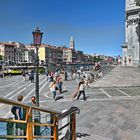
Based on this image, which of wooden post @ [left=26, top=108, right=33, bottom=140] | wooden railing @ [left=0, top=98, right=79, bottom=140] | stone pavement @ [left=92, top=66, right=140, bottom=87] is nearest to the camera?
wooden railing @ [left=0, top=98, right=79, bottom=140]

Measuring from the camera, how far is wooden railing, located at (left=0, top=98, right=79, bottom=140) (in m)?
4.36

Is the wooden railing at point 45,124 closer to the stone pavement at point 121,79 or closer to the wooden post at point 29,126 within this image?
the wooden post at point 29,126

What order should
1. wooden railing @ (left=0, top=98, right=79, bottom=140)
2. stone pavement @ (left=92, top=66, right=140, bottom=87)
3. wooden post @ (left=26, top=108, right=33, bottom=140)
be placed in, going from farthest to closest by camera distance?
stone pavement @ (left=92, top=66, right=140, bottom=87), wooden post @ (left=26, top=108, right=33, bottom=140), wooden railing @ (left=0, top=98, right=79, bottom=140)

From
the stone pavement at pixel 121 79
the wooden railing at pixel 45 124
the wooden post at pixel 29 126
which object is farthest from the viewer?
the stone pavement at pixel 121 79

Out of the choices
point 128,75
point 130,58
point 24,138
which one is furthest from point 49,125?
point 130,58

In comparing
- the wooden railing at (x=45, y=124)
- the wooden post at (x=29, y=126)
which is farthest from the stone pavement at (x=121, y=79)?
the wooden post at (x=29, y=126)

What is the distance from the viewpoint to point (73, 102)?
20.0 m

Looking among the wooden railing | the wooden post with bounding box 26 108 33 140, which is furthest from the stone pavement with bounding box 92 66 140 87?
the wooden post with bounding box 26 108 33 140

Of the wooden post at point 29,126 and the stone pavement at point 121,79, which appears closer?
the wooden post at point 29,126

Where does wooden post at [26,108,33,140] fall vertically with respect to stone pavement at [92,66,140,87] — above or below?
above

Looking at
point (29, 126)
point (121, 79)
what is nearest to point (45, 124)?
point (29, 126)

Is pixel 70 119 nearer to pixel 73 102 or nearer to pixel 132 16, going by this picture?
pixel 73 102

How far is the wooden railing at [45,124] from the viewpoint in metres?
4.36

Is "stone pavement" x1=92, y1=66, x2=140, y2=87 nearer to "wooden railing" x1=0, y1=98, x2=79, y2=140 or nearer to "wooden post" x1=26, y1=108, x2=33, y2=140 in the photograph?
"wooden railing" x1=0, y1=98, x2=79, y2=140
